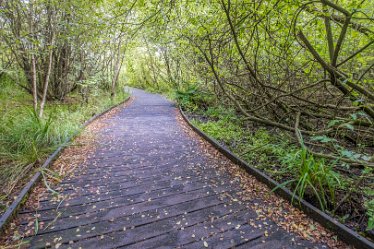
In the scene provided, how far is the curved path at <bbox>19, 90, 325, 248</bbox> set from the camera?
7.45 feet

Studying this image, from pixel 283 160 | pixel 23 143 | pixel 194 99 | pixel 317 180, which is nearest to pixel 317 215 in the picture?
pixel 317 180

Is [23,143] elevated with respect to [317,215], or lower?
elevated

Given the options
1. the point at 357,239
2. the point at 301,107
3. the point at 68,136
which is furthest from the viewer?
the point at 68,136

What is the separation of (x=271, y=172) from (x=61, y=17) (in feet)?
26.2

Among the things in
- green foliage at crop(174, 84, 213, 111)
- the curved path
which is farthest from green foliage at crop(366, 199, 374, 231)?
green foliage at crop(174, 84, 213, 111)

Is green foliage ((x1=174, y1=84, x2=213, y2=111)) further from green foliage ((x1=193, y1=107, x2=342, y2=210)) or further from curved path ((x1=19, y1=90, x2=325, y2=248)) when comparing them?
curved path ((x1=19, y1=90, x2=325, y2=248))

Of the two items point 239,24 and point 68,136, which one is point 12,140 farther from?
point 239,24

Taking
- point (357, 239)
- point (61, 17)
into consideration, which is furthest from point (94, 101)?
point (357, 239)

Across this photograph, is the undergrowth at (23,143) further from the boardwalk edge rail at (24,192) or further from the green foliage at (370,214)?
the green foliage at (370,214)

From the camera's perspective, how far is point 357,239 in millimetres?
2186

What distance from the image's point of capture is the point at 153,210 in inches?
109

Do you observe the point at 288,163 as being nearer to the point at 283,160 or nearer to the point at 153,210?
the point at 283,160

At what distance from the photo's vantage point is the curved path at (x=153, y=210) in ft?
7.45

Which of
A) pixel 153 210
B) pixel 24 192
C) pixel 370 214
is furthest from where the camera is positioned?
pixel 24 192
